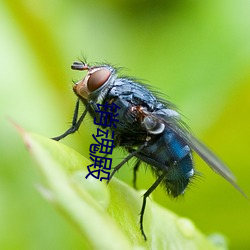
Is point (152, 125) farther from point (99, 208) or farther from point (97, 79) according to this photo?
point (99, 208)

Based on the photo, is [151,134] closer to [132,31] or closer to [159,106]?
[159,106]

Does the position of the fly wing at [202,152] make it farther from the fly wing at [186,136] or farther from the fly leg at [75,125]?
the fly leg at [75,125]

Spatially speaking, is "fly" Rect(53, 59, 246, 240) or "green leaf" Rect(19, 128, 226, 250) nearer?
"green leaf" Rect(19, 128, 226, 250)

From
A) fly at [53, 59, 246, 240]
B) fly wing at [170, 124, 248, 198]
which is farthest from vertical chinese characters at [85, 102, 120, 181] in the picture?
fly wing at [170, 124, 248, 198]

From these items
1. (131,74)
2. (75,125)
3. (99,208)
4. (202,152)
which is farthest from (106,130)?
(131,74)

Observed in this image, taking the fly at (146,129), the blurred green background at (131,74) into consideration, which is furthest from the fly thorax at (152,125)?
the blurred green background at (131,74)

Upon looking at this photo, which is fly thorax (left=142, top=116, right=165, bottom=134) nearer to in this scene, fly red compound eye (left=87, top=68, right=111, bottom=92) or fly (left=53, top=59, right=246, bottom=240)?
Result: fly (left=53, top=59, right=246, bottom=240)

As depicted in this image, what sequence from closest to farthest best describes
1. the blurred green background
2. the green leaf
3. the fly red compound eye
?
the green leaf, the fly red compound eye, the blurred green background
